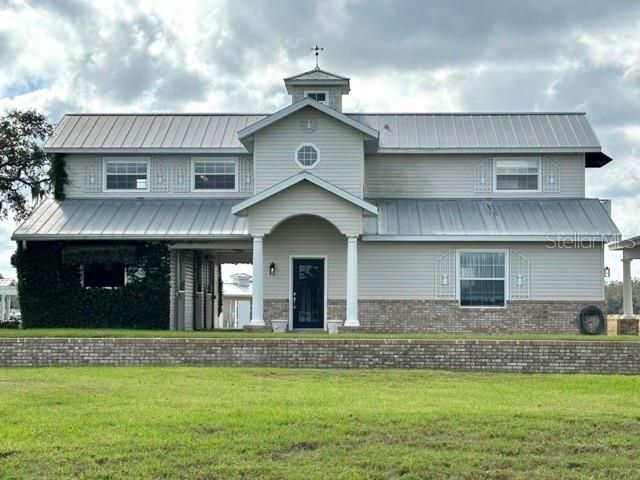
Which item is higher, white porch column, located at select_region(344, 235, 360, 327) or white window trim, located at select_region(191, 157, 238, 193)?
white window trim, located at select_region(191, 157, 238, 193)

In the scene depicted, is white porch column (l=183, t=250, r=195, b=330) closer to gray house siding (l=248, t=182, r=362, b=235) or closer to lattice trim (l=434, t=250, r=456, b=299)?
gray house siding (l=248, t=182, r=362, b=235)

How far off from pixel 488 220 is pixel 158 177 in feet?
34.3

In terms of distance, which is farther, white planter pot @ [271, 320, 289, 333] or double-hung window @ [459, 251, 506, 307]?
double-hung window @ [459, 251, 506, 307]

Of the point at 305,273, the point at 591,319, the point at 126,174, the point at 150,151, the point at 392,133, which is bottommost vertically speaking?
the point at 591,319

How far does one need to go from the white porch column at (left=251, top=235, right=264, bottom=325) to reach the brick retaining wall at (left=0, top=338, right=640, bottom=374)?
6750 millimetres

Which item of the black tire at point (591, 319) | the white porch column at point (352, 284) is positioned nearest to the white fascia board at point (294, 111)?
the white porch column at point (352, 284)

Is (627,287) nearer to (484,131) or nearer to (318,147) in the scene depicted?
(484,131)

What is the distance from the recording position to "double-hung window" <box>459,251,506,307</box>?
27.1m

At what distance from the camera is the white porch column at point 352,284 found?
25.6 m

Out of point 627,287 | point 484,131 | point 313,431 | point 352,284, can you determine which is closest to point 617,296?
point 627,287

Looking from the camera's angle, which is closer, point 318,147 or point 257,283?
point 257,283

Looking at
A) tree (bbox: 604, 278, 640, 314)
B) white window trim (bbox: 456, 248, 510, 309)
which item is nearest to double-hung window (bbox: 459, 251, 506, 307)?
white window trim (bbox: 456, 248, 510, 309)

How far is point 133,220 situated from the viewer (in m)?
28.0

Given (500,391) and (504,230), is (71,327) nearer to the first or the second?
(504,230)
